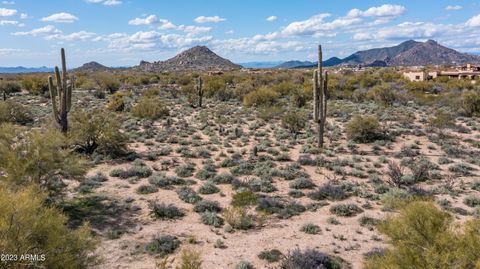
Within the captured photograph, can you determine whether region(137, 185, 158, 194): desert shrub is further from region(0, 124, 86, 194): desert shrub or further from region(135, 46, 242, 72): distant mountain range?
region(135, 46, 242, 72): distant mountain range

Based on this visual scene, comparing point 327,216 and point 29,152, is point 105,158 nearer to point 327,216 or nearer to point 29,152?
point 29,152

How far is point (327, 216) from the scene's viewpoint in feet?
37.1

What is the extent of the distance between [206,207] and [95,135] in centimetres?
860

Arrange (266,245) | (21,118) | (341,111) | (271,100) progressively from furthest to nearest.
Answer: (271,100) < (341,111) < (21,118) < (266,245)

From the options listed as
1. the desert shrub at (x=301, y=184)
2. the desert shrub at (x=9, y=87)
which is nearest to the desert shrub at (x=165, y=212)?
the desert shrub at (x=301, y=184)

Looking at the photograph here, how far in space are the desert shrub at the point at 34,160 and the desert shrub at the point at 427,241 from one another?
29.2 ft

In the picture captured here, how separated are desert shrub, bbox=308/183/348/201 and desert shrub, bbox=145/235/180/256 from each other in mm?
5245

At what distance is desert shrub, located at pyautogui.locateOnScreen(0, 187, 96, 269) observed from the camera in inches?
206

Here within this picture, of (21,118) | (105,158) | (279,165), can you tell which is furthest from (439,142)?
(21,118)

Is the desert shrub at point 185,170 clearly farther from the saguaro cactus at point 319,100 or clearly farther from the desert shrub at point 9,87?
the desert shrub at point 9,87

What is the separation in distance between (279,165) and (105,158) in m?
7.78

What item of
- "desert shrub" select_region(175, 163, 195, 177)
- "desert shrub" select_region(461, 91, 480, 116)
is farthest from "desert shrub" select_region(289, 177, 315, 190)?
"desert shrub" select_region(461, 91, 480, 116)

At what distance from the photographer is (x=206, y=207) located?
11812 mm

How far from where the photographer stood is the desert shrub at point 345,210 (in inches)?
448
